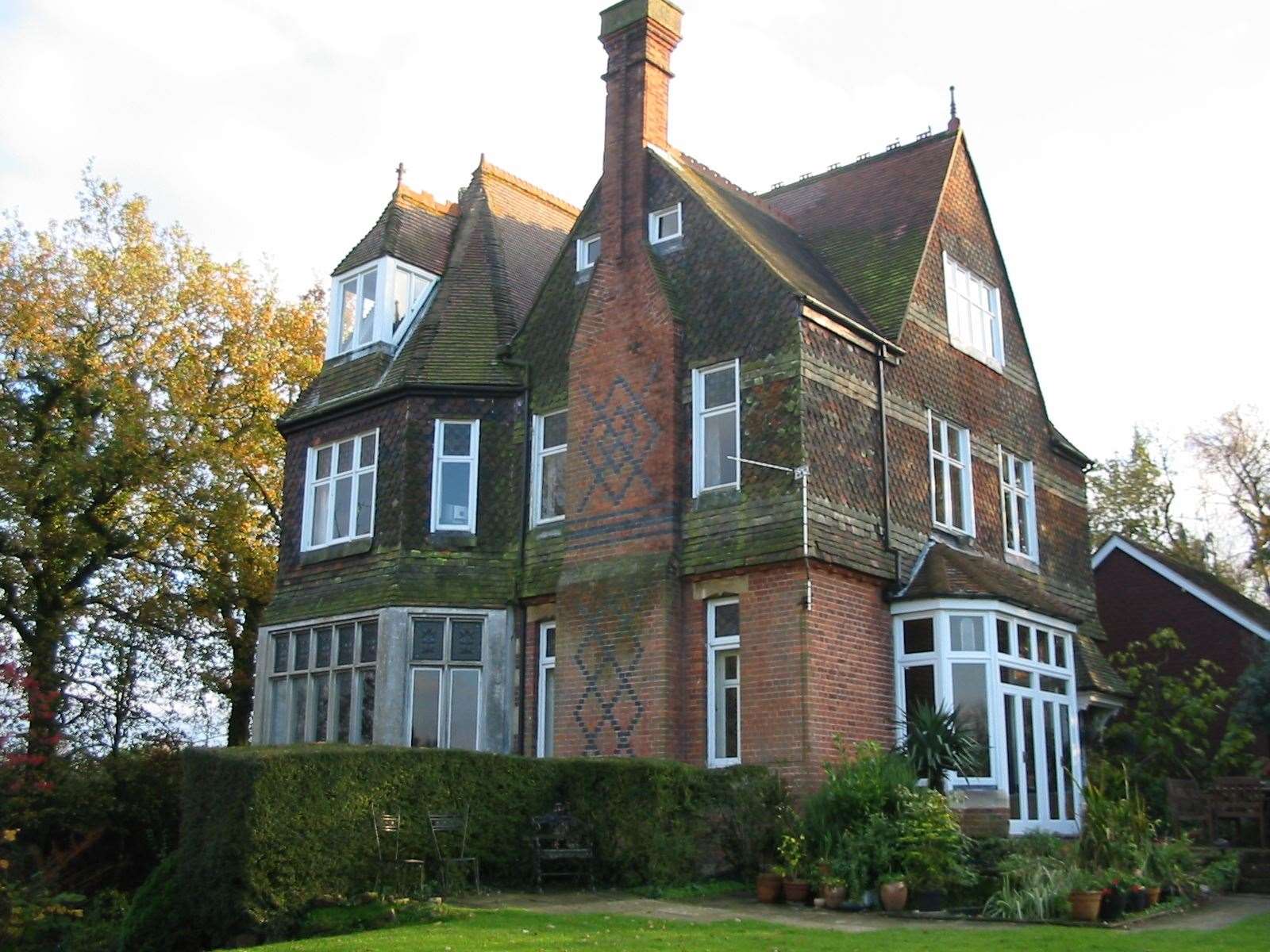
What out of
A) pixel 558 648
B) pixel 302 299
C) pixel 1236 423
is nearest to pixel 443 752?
pixel 558 648

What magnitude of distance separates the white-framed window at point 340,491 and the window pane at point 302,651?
1463mm

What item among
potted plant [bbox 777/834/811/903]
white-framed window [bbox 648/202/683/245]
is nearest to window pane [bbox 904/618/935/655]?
potted plant [bbox 777/834/811/903]

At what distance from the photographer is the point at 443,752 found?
14.8 metres

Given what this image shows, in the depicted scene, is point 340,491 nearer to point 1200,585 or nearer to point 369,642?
point 369,642

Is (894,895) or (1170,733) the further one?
(1170,733)

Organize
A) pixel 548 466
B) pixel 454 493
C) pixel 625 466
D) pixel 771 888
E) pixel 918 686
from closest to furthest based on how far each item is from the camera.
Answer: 1. pixel 771 888
2. pixel 918 686
3. pixel 625 466
4. pixel 548 466
5. pixel 454 493

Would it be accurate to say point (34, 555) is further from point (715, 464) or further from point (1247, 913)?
point (1247, 913)

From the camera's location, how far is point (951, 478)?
20.9 m

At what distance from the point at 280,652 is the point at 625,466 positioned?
Result: 7.27 metres

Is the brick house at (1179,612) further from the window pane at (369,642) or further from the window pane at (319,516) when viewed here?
the window pane at (319,516)

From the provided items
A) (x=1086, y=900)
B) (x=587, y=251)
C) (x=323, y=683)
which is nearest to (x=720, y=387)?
(x=587, y=251)

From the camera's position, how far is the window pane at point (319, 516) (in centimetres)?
2231

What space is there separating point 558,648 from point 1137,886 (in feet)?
27.8

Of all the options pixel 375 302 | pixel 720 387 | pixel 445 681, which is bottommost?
pixel 445 681
